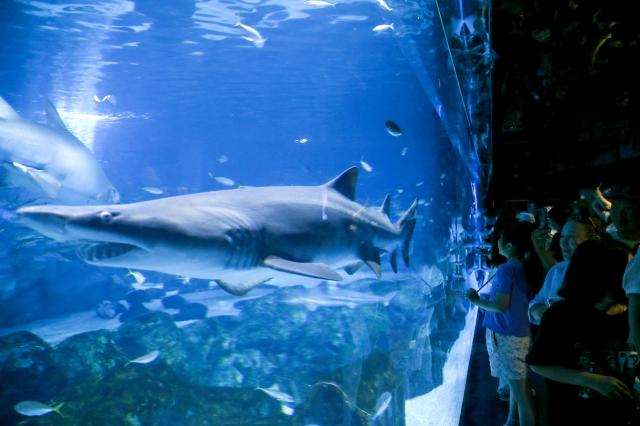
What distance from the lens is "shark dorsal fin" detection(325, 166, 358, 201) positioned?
4227mm

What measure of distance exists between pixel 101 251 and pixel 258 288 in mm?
10110

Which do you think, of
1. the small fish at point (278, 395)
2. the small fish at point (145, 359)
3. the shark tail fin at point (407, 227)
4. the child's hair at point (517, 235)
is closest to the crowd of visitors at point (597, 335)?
the child's hair at point (517, 235)

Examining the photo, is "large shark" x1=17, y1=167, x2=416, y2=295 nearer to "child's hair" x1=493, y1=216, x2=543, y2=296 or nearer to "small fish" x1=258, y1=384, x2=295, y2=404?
"child's hair" x1=493, y1=216, x2=543, y2=296

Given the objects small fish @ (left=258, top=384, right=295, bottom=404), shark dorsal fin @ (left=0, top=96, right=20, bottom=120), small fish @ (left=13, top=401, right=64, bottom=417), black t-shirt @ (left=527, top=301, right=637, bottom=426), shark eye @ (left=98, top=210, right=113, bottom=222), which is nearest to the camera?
black t-shirt @ (left=527, top=301, right=637, bottom=426)

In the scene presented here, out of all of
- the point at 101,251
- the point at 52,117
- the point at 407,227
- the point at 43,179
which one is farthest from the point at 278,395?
the point at 52,117

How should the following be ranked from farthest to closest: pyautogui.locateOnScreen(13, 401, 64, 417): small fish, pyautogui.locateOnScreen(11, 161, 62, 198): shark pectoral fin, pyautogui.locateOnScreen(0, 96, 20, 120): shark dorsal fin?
pyautogui.locateOnScreen(11, 161, 62, 198): shark pectoral fin, pyautogui.locateOnScreen(0, 96, 20, 120): shark dorsal fin, pyautogui.locateOnScreen(13, 401, 64, 417): small fish

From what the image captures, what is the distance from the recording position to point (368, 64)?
20.0 m

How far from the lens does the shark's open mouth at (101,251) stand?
2.52 meters

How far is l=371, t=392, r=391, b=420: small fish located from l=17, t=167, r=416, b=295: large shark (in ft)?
3.92

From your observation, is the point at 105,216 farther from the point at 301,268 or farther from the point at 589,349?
the point at 589,349

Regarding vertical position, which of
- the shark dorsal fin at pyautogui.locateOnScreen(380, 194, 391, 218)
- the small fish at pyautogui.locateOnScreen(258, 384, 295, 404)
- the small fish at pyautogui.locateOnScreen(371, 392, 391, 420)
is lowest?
the small fish at pyautogui.locateOnScreen(258, 384, 295, 404)

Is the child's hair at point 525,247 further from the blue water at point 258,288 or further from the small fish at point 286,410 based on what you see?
the small fish at point 286,410

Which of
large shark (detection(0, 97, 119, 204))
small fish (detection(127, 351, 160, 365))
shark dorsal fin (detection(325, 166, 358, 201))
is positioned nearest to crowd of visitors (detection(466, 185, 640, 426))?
shark dorsal fin (detection(325, 166, 358, 201))

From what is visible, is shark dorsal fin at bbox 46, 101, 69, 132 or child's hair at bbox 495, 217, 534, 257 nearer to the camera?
child's hair at bbox 495, 217, 534, 257
